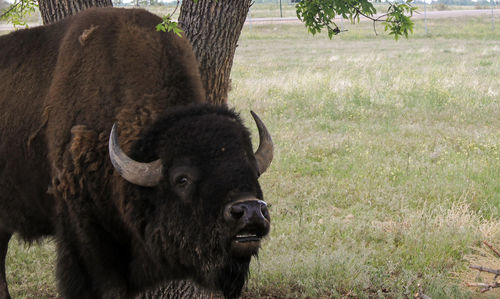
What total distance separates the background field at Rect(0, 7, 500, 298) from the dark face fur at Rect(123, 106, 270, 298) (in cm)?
177

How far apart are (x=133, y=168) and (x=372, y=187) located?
4684 millimetres

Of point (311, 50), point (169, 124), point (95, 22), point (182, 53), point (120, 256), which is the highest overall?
point (95, 22)

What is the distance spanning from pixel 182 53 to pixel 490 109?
973 centimetres

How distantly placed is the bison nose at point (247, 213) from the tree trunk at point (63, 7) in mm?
2988

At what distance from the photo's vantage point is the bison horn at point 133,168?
11.0 feet

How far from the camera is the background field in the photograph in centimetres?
521

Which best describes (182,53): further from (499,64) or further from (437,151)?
(499,64)

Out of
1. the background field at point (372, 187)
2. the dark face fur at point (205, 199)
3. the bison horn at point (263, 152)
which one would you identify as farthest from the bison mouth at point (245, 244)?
the background field at point (372, 187)

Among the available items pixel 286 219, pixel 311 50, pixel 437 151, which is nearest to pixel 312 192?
pixel 286 219

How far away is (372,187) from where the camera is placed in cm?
741

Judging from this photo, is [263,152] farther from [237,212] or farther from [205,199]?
[237,212]

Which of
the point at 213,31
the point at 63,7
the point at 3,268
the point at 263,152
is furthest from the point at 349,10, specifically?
the point at 3,268

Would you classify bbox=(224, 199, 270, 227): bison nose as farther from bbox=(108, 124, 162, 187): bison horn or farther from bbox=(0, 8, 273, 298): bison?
bbox=(108, 124, 162, 187): bison horn

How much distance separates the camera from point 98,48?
13.5 ft
